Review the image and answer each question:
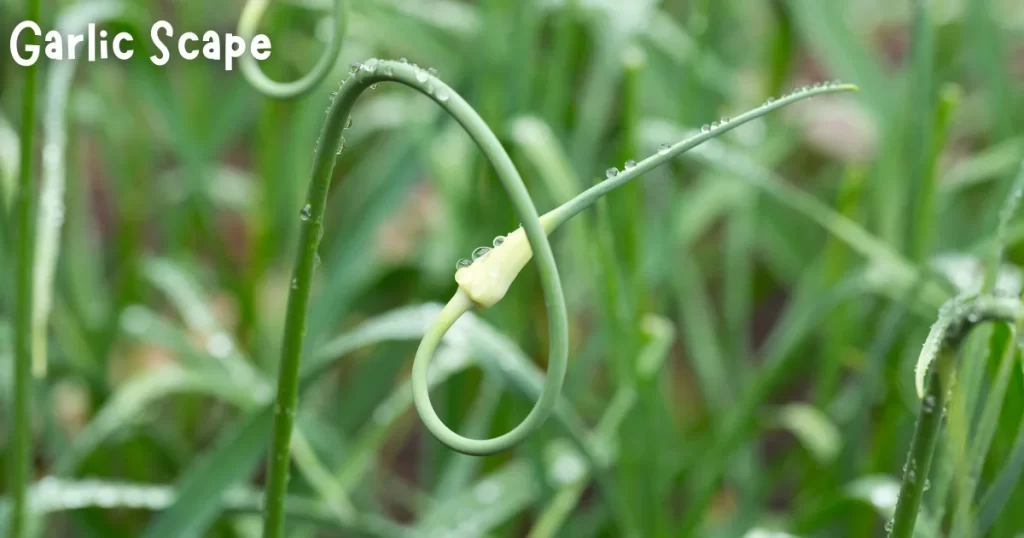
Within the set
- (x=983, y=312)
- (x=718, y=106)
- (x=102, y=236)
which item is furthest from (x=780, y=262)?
(x=102, y=236)

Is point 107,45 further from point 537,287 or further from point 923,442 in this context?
point 923,442

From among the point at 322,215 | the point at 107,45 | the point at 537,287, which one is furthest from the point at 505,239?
the point at 107,45

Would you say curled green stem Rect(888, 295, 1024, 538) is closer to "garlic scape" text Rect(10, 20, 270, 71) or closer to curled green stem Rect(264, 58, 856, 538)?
curled green stem Rect(264, 58, 856, 538)

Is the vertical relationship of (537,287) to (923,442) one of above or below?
above

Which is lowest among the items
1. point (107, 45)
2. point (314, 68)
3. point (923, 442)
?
point (923, 442)

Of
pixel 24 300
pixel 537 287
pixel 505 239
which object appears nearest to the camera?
pixel 505 239

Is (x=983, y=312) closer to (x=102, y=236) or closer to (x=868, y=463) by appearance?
(x=868, y=463)

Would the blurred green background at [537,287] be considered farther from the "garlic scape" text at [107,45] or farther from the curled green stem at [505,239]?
the curled green stem at [505,239]
